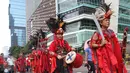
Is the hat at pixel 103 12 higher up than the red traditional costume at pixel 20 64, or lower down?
higher up

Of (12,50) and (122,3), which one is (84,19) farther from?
(12,50)

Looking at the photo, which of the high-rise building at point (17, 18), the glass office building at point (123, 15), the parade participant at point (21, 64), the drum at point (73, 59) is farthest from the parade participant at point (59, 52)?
the high-rise building at point (17, 18)

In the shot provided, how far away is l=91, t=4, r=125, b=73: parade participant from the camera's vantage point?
13.9ft

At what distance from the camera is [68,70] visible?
20.2 feet

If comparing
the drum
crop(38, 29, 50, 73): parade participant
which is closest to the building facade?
crop(38, 29, 50, 73): parade participant

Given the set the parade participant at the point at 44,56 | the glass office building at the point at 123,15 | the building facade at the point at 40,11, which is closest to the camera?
the parade participant at the point at 44,56

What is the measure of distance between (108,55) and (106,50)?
0.29 feet

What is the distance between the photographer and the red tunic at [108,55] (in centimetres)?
422

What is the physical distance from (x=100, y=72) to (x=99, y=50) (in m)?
0.36

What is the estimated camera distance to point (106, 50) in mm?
4281

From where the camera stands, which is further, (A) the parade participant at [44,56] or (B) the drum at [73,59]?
(A) the parade participant at [44,56]

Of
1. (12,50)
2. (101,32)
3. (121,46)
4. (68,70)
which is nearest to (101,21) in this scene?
(101,32)

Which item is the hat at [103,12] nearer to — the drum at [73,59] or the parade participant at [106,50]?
the parade participant at [106,50]

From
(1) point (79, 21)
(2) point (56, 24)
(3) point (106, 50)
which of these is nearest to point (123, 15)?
(1) point (79, 21)
